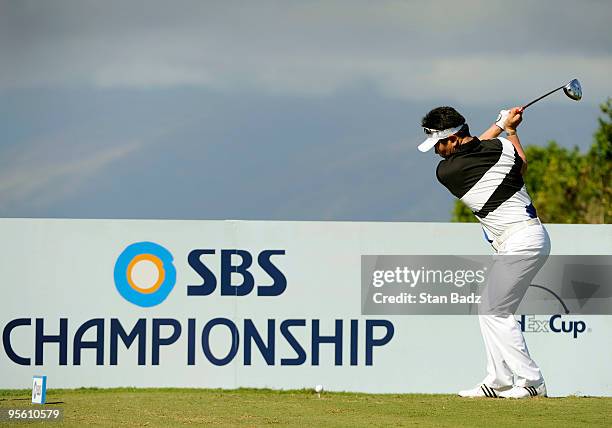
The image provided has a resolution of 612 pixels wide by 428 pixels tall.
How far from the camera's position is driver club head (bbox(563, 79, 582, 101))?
8.80 m

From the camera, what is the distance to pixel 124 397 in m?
9.41

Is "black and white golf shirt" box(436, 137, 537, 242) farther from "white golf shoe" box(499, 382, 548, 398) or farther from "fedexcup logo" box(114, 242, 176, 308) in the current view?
"fedexcup logo" box(114, 242, 176, 308)

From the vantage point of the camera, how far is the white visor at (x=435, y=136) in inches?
333

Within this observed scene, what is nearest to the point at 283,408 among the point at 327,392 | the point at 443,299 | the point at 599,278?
the point at 327,392

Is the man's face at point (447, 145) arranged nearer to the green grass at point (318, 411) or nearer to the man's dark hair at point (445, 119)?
the man's dark hair at point (445, 119)

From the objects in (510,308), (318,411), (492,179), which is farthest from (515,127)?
(318,411)

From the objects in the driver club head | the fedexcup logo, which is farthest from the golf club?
the fedexcup logo

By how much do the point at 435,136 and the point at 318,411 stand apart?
233 centimetres

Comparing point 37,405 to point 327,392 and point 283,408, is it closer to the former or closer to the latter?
point 283,408

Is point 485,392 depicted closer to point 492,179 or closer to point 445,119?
point 492,179

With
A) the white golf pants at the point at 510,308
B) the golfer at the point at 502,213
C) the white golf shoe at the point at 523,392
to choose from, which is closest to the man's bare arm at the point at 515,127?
the golfer at the point at 502,213

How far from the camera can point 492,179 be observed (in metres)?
8.37

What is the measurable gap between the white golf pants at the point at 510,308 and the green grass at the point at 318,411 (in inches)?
10.9

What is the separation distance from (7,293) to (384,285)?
3.78m
